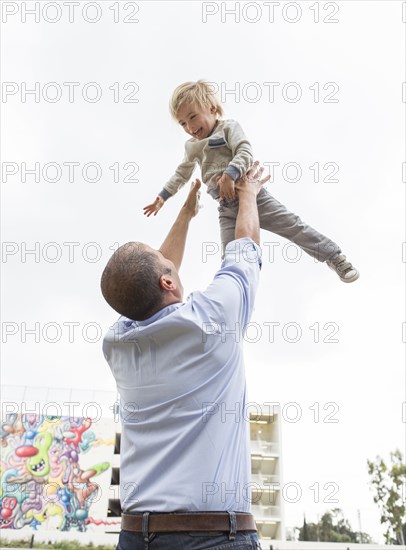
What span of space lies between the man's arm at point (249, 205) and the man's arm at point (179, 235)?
36 cm

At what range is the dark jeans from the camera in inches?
53.2

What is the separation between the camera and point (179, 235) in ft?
8.03

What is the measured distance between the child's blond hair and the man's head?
1.06m

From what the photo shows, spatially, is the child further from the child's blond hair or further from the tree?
the tree

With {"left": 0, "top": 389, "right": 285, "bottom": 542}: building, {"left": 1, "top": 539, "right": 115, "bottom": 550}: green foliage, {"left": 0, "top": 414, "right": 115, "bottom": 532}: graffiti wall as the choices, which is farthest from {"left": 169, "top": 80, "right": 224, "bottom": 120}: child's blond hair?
{"left": 0, "top": 414, "right": 115, "bottom": 532}: graffiti wall

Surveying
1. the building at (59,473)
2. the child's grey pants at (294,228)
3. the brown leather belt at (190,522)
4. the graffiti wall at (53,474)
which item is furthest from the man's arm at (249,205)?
the graffiti wall at (53,474)

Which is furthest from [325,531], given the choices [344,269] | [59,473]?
[344,269]

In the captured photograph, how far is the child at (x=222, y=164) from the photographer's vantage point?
2531mm

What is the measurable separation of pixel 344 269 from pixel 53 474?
26501 millimetres

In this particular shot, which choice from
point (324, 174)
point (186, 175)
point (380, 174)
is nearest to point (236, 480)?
point (186, 175)

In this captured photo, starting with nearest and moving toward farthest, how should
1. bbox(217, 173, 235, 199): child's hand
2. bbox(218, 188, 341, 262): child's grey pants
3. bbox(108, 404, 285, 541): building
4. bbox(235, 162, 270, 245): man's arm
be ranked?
bbox(235, 162, 270, 245): man's arm, bbox(217, 173, 235, 199): child's hand, bbox(218, 188, 341, 262): child's grey pants, bbox(108, 404, 285, 541): building

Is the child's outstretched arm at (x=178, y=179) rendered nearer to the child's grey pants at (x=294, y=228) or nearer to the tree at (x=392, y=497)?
the child's grey pants at (x=294, y=228)

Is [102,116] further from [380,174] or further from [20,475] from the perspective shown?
[20,475]

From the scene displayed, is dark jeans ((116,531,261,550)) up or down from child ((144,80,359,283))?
down
